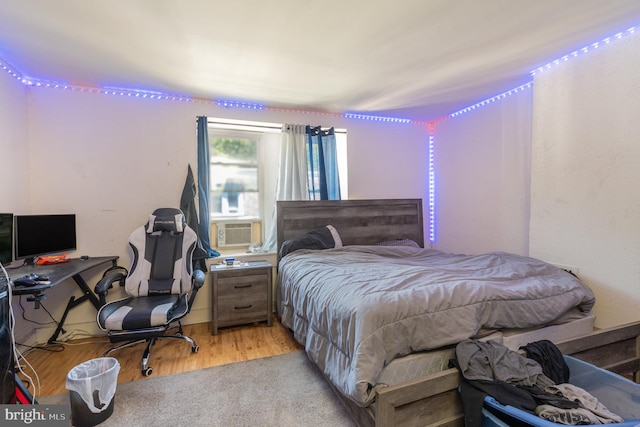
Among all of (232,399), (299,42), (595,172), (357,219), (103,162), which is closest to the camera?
(232,399)

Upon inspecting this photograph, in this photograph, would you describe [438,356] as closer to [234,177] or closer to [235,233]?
[235,233]

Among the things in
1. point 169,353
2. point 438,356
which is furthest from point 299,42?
point 169,353

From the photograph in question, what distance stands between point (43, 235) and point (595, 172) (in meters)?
4.54

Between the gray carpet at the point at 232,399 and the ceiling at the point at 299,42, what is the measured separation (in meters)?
2.42

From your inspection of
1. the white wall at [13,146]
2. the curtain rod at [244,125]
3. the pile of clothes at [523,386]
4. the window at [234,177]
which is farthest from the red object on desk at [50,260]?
the pile of clothes at [523,386]

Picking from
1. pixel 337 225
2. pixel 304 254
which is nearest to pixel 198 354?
pixel 304 254

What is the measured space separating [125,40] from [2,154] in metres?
1.36

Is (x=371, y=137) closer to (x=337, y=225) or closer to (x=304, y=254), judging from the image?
(x=337, y=225)

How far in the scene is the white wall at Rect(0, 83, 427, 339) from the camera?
2.65 metres

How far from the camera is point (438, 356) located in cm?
154

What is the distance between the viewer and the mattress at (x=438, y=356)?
144 centimetres

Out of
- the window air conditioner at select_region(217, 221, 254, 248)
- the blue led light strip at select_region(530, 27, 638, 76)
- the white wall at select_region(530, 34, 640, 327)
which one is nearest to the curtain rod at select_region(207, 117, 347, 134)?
the window air conditioner at select_region(217, 221, 254, 248)

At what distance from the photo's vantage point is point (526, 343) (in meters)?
1.78

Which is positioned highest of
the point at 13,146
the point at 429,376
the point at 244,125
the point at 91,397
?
the point at 244,125
